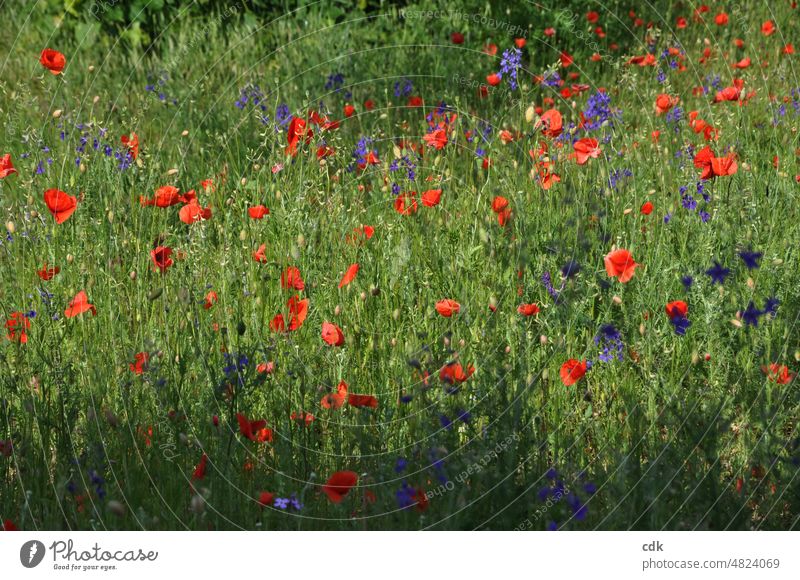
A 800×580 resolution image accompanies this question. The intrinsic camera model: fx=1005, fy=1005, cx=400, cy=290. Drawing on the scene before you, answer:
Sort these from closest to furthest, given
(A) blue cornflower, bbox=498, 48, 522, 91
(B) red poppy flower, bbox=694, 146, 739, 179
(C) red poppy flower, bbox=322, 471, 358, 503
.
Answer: (C) red poppy flower, bbox=322, 471, 358, 503, (B) red poppy flower, bbox=694, 146, 739, 179, (A) blue cornflower, bbox=498, 48, 522, 91

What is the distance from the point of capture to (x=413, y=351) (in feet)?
7.59

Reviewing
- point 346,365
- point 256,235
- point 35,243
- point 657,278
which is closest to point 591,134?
point 657,278

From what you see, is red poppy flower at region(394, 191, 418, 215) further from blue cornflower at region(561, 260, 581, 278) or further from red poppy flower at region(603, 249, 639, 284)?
red poppy flower at region(603, 249, 639, 284)

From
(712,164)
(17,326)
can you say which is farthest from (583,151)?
(17,326)

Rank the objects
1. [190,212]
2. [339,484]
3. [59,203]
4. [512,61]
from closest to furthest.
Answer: [339,484] → [59,203] → [190,212] → [512,61]

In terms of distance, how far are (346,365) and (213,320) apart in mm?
424

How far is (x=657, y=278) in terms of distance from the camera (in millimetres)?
2906

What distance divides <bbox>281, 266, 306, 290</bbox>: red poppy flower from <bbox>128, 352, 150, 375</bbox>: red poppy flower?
42 cm

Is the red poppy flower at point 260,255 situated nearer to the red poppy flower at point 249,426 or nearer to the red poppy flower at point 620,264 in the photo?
the red poppy flower at point 249,426

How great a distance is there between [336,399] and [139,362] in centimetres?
46

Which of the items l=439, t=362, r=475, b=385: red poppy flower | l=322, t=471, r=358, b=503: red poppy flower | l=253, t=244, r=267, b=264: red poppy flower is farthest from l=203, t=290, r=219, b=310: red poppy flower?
l=322, t=471, r=358, b=503: red poppy flower

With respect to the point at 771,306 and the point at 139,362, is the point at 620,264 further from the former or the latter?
the point at 139,362

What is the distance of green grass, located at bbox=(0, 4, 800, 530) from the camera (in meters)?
2.14
